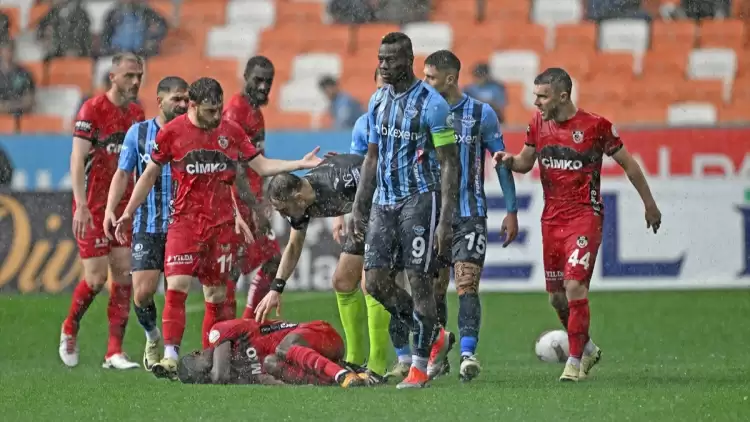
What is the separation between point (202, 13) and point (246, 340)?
13303 millimetres

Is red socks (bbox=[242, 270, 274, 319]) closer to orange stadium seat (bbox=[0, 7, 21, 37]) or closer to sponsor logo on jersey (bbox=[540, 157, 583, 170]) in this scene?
sponsor logo on jersey (bbox=[540, 157, 583, 170])

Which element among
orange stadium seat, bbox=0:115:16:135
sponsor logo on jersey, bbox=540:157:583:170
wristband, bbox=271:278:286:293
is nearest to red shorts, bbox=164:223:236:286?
wristband, bbox=271:278:286:293

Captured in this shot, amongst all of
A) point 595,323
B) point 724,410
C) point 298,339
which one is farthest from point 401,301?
point 595,323

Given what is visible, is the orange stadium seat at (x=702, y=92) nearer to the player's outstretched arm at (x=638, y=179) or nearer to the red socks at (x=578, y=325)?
the player's outstretched arm at (x=638, y=179)

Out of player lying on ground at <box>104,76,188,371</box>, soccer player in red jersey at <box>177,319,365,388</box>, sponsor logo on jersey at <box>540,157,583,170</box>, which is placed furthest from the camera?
player lying on ground at <box>104,76,188,371</box>

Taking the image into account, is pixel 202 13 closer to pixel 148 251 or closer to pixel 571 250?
pixel 148 251

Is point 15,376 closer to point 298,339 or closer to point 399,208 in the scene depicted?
point 298,339

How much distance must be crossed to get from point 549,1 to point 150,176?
1240 centimetres

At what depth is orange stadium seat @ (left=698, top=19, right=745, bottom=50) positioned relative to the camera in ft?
65.0

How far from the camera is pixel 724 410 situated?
719 centimetres

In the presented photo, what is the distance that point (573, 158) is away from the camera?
9.19 metres

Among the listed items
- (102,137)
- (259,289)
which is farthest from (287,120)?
(102,137)

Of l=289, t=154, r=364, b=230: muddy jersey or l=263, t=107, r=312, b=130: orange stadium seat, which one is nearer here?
l=289, t=154, r=364, b=230: muddy jersey

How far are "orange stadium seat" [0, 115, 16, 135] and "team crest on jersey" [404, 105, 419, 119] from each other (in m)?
11.9
